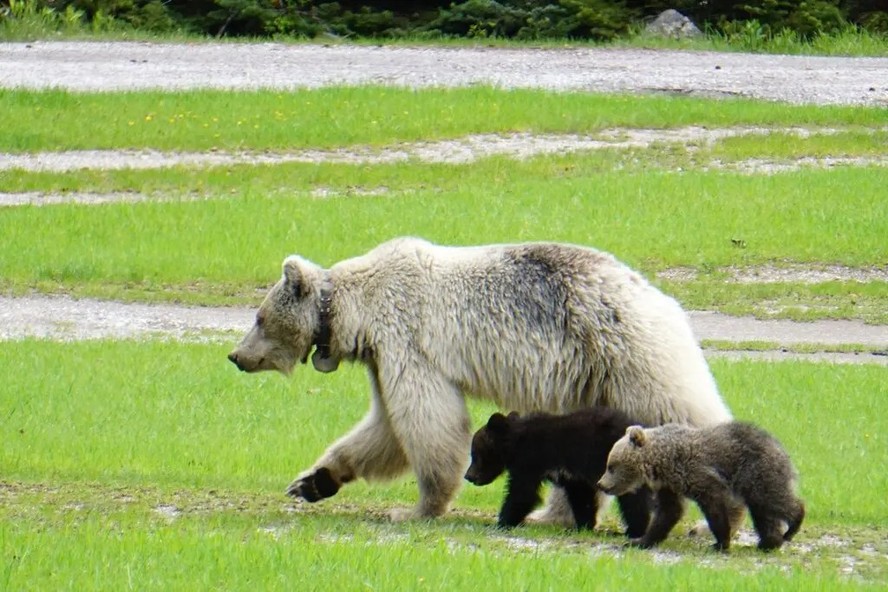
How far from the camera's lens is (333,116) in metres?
24.9

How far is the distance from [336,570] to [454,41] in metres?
25.1

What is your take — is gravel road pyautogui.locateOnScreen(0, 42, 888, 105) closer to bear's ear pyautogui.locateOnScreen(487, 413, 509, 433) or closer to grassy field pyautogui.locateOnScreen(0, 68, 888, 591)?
grassy field pyautogui.locateOnScreen(0, 68, 888, 591)

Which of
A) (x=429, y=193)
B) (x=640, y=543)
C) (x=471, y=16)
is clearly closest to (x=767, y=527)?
(x=640, y=543)

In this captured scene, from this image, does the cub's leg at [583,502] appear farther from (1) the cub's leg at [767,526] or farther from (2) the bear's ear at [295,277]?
(2) the bear's ear at [295,277]

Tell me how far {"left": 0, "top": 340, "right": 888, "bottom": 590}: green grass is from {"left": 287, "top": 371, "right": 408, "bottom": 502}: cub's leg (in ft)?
0.50

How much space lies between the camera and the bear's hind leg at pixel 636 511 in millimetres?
9148

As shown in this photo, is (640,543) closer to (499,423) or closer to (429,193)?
(499,423)

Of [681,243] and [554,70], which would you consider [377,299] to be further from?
[554,70]

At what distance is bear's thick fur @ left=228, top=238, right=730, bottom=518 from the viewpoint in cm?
953

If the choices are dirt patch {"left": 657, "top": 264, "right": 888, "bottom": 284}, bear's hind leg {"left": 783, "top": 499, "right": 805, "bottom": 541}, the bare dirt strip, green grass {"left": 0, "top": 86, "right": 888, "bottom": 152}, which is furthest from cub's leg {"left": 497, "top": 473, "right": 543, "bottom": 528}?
green grass {"left": 0, "top": 86, "right": 888, "bottom": 152}

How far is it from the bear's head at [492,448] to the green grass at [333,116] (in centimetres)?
1482

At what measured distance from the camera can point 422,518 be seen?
9.84 metres

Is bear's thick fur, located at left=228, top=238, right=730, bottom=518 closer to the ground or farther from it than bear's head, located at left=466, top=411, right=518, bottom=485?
farther from it

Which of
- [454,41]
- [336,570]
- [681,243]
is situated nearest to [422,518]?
[336,570]
